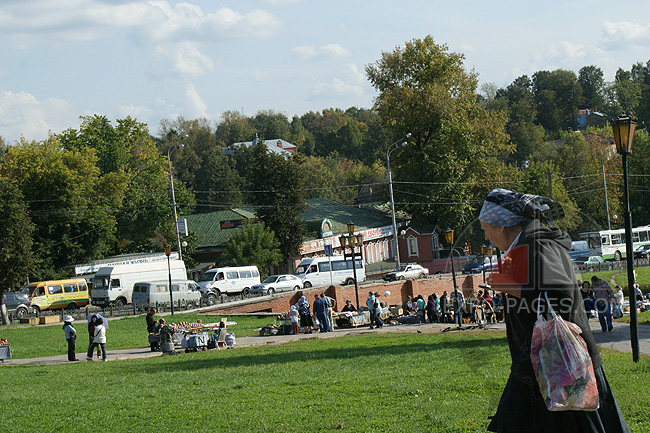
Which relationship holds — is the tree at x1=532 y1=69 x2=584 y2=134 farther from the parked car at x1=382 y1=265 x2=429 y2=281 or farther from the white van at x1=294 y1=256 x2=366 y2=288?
the white van at x1=294 y1=256 x2=366 y2=288

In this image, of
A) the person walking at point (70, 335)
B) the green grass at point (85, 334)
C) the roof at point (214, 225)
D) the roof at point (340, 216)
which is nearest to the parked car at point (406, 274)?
the roof at point (340, 216)

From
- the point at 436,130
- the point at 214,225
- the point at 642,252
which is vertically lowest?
the point at 642,252

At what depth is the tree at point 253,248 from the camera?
54750 mm

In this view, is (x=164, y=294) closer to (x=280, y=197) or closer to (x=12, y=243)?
(x=12, y=243)

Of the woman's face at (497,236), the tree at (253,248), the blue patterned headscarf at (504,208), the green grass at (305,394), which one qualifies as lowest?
the green grass at (305,394)

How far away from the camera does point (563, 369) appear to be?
3.70m

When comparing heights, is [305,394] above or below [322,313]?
above

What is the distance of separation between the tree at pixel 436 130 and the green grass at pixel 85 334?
28032 mm

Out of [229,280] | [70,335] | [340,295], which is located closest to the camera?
[70,335]

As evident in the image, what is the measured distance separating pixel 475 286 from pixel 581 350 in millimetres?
1438

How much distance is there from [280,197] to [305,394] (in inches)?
2000

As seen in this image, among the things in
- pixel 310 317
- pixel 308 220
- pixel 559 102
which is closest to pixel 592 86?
pixel 559 102

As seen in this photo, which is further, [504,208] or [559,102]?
[559,102]

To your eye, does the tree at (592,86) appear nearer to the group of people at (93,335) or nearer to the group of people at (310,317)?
the group of people at (310,317)
